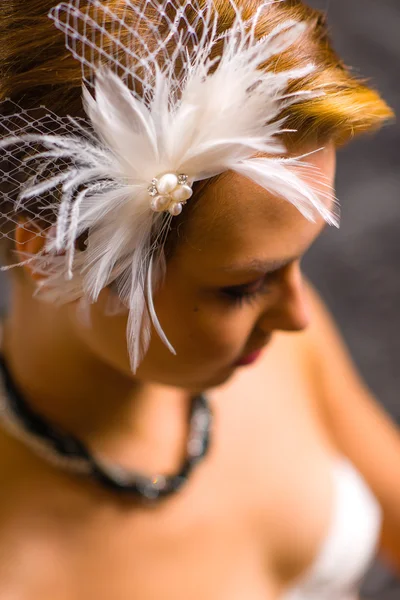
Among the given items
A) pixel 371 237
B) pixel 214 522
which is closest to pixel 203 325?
pixel 214 522

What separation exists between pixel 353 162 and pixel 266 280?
1.09 m

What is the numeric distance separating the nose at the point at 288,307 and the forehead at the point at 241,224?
0.20ft

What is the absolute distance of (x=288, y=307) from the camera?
2.37 feet

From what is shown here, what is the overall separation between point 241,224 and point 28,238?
0.68 feet

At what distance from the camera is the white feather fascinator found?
0.58 metres

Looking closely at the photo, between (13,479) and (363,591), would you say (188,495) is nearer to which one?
(13,479)

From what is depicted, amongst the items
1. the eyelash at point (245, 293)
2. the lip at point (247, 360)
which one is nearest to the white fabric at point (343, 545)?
the lip at point (247, 360)

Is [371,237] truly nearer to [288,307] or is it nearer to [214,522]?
[214,522]

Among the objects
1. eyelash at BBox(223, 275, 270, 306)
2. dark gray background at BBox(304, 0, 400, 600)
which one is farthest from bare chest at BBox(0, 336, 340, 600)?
dark gray background at BBox(304, 0, 400, 600)

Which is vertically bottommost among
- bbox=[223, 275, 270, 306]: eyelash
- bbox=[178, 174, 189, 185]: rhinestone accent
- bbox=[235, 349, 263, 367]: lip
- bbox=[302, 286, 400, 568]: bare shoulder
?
bbox=[302, 286, 400, 568]: bare shoulder

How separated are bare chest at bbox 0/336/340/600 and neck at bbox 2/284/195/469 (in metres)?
0.07

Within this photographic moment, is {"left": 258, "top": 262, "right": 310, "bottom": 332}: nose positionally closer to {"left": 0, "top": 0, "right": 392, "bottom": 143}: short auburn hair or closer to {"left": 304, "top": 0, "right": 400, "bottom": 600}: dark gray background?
{"left": 0, "top": 0, "right": 392, "bottom": 143}: short auburn hair

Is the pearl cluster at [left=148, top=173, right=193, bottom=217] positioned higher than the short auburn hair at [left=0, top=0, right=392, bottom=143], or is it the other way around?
the short auburn hair at [left=0, top=0, right=392, bottom=143]

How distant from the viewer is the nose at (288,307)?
71 centimetres
